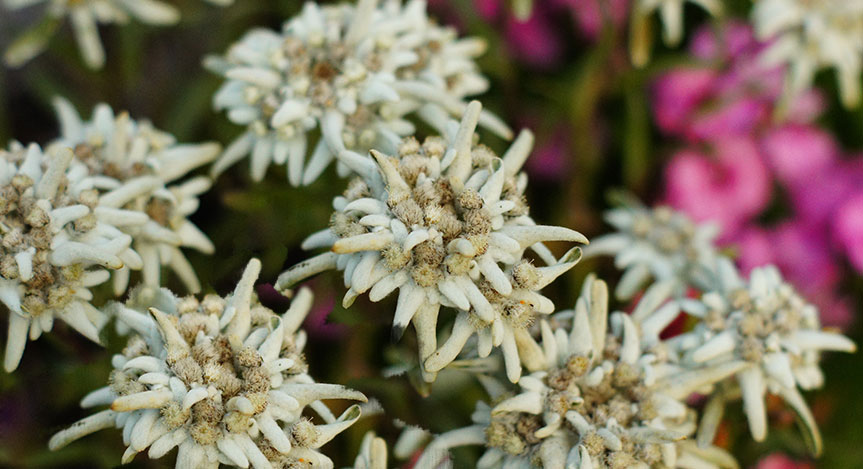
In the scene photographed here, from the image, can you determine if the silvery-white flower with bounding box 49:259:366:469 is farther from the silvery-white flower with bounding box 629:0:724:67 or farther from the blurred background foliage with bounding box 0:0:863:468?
the silvery-white flower with bounding box 629:0:724:67

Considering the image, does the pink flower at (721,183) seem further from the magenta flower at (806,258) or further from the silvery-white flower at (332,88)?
the silvery-white flower at (332,88)

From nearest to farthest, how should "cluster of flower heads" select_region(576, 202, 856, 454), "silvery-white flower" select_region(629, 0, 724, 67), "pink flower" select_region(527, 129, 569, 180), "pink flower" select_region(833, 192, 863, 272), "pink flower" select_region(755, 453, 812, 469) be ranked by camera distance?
"cluster of flower heads" select_region(576, 202, 856, 454) < "silvery-white flower" select_region(629, 0, 724, 67) < "pink flower" select_region(755, 453, 812, 469) < "pink flower" select_region(833, 192, 863, 272) < "pink flower" select_region(527, 129, 569, 180)

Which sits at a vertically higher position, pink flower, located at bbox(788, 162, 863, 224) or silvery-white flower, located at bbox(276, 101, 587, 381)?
silvery-white flower, located at bbox(276, 101, 587, 381)

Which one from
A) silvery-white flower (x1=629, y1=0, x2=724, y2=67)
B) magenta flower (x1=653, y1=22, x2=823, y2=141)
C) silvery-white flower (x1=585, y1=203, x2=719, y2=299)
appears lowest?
silvery-white flower (x1=585, y1=203, x2=719, y2=299)

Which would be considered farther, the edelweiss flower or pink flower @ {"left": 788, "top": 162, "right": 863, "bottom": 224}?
pink flower @ {"left": 788, "top": 162, "right": 863, "bottom": 224}

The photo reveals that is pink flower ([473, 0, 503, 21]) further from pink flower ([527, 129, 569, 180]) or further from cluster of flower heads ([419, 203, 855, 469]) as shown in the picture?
cluster of flower heads ([419, 203, 855, 469])

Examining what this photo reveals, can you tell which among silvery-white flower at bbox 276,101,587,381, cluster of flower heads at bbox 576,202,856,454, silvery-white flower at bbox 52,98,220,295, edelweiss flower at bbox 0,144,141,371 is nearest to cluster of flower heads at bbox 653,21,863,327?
cluster of flower heads at bbox 576,202,856,454

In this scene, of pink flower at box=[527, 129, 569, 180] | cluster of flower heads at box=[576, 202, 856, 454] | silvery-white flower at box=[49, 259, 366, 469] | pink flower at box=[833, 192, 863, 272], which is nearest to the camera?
silvery-white flower at box=[49, 259, 366, 469]
